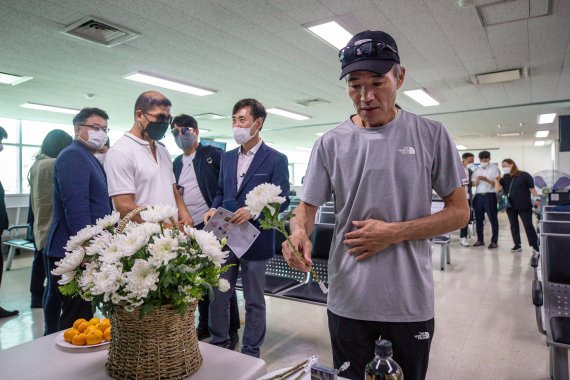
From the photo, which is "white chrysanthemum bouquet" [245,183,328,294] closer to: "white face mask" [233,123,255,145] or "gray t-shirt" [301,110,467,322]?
"gray t-shirt" [301,110,467,322]

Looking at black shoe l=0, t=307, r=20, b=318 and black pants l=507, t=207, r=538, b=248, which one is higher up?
black pants l=507, t=207, r=538, b=248

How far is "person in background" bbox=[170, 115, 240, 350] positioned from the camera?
282 cm

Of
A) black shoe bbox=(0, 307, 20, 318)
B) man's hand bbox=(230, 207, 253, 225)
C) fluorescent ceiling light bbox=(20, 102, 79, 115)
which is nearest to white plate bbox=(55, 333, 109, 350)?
man's hand bbox=(230, 207, 253, 225)

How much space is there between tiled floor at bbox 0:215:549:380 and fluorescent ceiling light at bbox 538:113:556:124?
7.26 metres

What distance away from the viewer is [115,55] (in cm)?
516

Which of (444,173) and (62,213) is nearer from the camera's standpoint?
(444,173)

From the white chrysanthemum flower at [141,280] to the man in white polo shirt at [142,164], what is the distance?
104 cm

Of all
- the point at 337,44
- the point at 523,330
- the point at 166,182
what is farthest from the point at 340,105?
the point at 166,182

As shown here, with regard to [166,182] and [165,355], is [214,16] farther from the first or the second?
[165,355]

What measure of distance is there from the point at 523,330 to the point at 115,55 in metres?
5.61

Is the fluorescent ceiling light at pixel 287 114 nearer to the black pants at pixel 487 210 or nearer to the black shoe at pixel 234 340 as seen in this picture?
the black pants at pixel 487 210

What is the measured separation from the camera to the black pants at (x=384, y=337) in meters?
1.06

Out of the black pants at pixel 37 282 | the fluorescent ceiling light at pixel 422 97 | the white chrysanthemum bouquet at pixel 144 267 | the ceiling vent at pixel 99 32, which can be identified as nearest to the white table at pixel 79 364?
the white chrysanthemum bouquet at pixel 144 267

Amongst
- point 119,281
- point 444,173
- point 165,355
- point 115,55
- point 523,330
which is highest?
point 115,55
